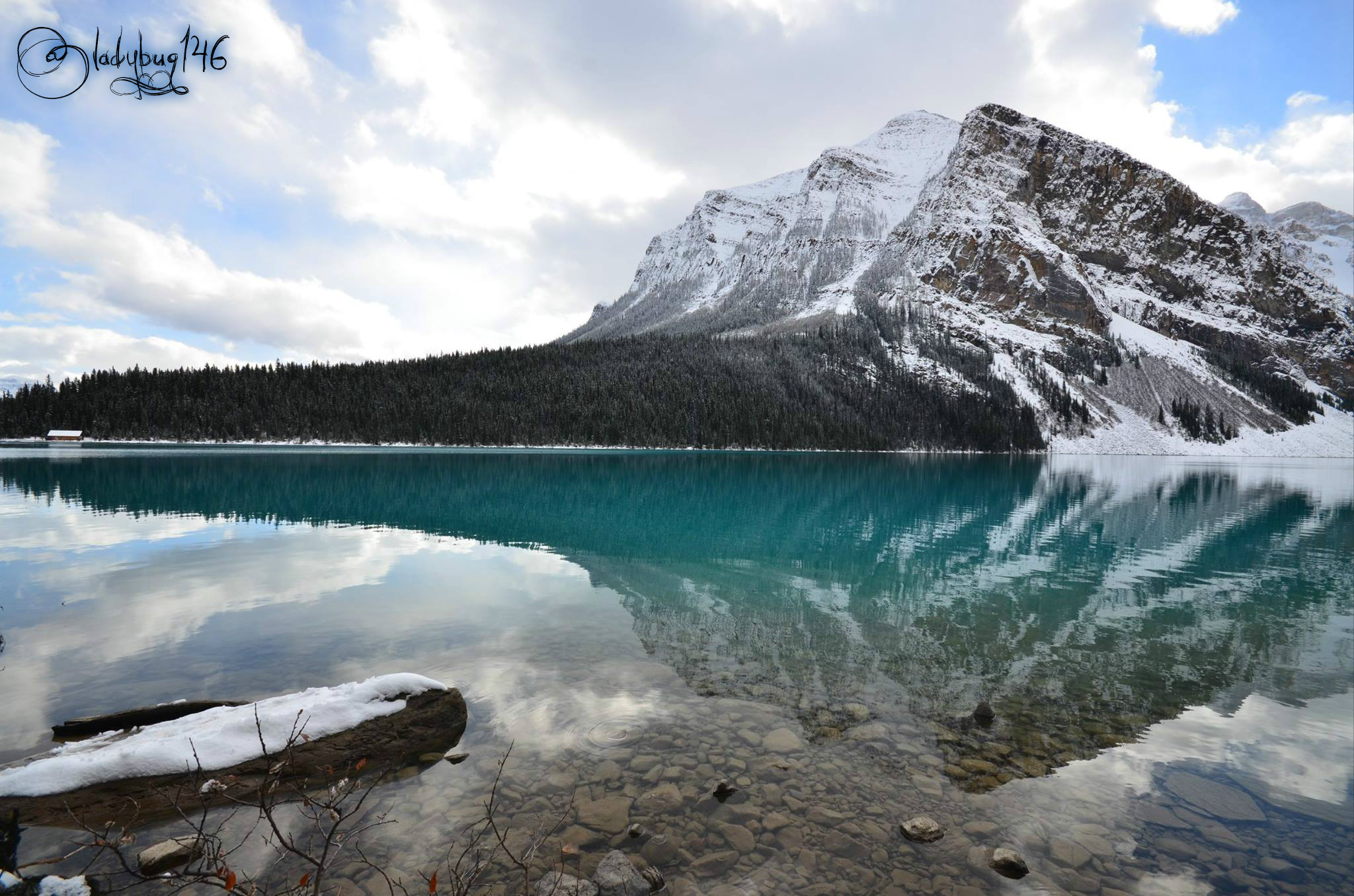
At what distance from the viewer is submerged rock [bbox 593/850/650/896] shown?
5.82 meters

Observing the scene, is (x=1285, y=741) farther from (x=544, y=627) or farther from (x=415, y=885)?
(x=544, y=627)

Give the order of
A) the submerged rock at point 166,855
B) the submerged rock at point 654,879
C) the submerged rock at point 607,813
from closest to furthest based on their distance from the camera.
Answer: the submerged rock at point 166,855
the submerged rock at point 654,879
the submerged rock at point 607,813

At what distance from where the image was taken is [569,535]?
93.7 ft

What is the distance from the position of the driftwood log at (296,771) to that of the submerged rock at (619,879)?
333 cm

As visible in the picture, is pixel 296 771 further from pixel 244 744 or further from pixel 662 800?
pixel 662 800

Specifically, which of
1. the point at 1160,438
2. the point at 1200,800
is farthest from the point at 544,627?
the point at 1160,438

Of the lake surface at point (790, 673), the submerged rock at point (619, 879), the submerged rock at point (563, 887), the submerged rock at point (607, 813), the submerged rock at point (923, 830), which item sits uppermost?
the submerged rock at point (563, 887)

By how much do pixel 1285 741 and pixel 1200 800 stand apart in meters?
3.61

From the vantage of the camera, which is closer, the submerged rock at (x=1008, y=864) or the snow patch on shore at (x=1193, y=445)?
the submerged rock at (x=1008, y=864)

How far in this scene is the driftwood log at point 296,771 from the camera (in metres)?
6.44

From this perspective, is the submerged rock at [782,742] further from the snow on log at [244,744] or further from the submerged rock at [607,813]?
the snow on log at [244,744]

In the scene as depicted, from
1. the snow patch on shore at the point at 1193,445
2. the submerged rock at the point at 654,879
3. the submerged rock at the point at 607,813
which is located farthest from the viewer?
the snow patch on shore at the point at 1193,445

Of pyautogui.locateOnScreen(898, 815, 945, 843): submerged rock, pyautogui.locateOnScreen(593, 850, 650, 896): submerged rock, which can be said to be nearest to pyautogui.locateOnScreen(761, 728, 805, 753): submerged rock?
pyautogui.locateOnScreen(898, 815, 945, 843): submerged rock

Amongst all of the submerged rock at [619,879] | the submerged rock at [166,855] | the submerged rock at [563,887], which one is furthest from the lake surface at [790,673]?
the submerged rock at [166,855]
